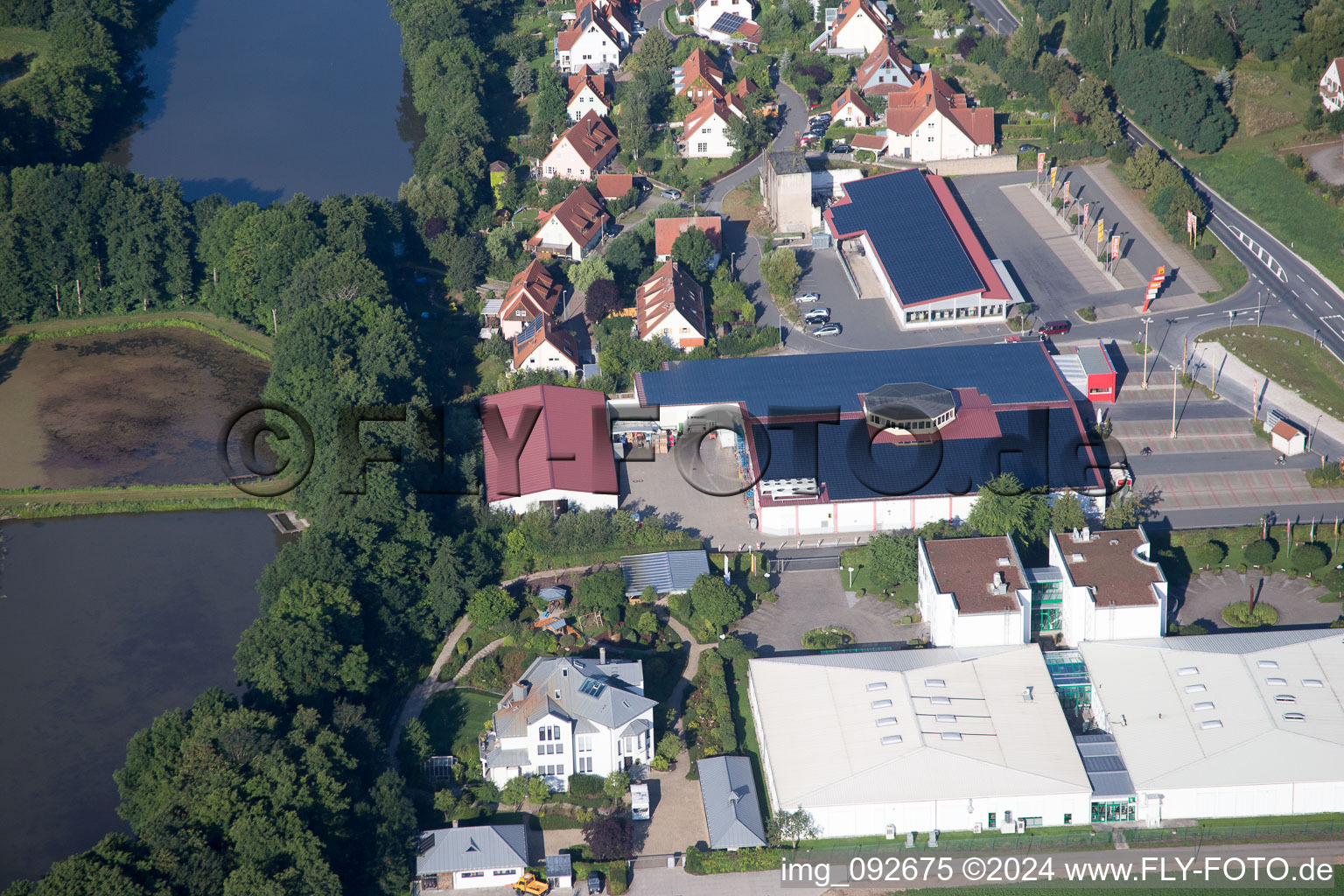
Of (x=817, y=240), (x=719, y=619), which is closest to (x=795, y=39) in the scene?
(x=817, y=240)

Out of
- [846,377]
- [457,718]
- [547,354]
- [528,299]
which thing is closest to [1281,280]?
[846,377]

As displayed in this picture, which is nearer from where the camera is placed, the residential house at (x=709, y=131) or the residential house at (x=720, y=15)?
the residential house at (x=709, y=131)

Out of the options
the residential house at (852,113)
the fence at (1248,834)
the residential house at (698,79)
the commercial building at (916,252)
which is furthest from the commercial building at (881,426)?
the residential house at (698,79)

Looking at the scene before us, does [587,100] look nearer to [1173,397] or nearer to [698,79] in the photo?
[698,79]

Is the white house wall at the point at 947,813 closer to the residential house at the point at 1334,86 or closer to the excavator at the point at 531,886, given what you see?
the excavator at the point at 531,886

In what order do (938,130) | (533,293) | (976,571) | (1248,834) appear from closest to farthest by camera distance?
1. (1248,834)
2. (976,571)
3. (533,293)
4. (938,130)

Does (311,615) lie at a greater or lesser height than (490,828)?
greater

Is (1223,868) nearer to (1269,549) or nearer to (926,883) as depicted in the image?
(926,883)
